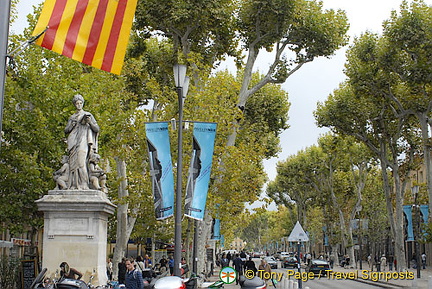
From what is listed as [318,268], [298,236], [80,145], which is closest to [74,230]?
[80,145]

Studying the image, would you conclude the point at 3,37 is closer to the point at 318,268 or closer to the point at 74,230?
the point at 74,230

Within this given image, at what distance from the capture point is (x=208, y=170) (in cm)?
1852

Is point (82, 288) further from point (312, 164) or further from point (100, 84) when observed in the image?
point (312, 164)

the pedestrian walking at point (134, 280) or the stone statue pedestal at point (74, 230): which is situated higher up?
the stone statue pedestal at point (74, 230)

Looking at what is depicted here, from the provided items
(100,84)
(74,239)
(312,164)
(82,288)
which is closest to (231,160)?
(100,84)

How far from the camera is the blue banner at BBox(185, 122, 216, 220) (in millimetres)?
18000

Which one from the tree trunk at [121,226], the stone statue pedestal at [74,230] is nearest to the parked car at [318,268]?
the tree trunk at [121,226]

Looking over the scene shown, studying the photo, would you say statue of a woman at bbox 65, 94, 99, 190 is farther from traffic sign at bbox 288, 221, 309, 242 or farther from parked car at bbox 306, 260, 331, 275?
parked car at bbox 306, 260, 331, 275

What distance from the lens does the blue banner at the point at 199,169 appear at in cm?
1800

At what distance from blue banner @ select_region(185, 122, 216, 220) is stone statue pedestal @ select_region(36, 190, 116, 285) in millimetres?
4193

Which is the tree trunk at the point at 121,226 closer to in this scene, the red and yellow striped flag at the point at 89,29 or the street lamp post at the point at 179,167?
the street lamp post at the point at 179,167

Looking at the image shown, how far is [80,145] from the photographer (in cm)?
1469

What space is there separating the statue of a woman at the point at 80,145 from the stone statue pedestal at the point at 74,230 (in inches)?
16.0

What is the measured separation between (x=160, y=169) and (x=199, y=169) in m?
1.75
